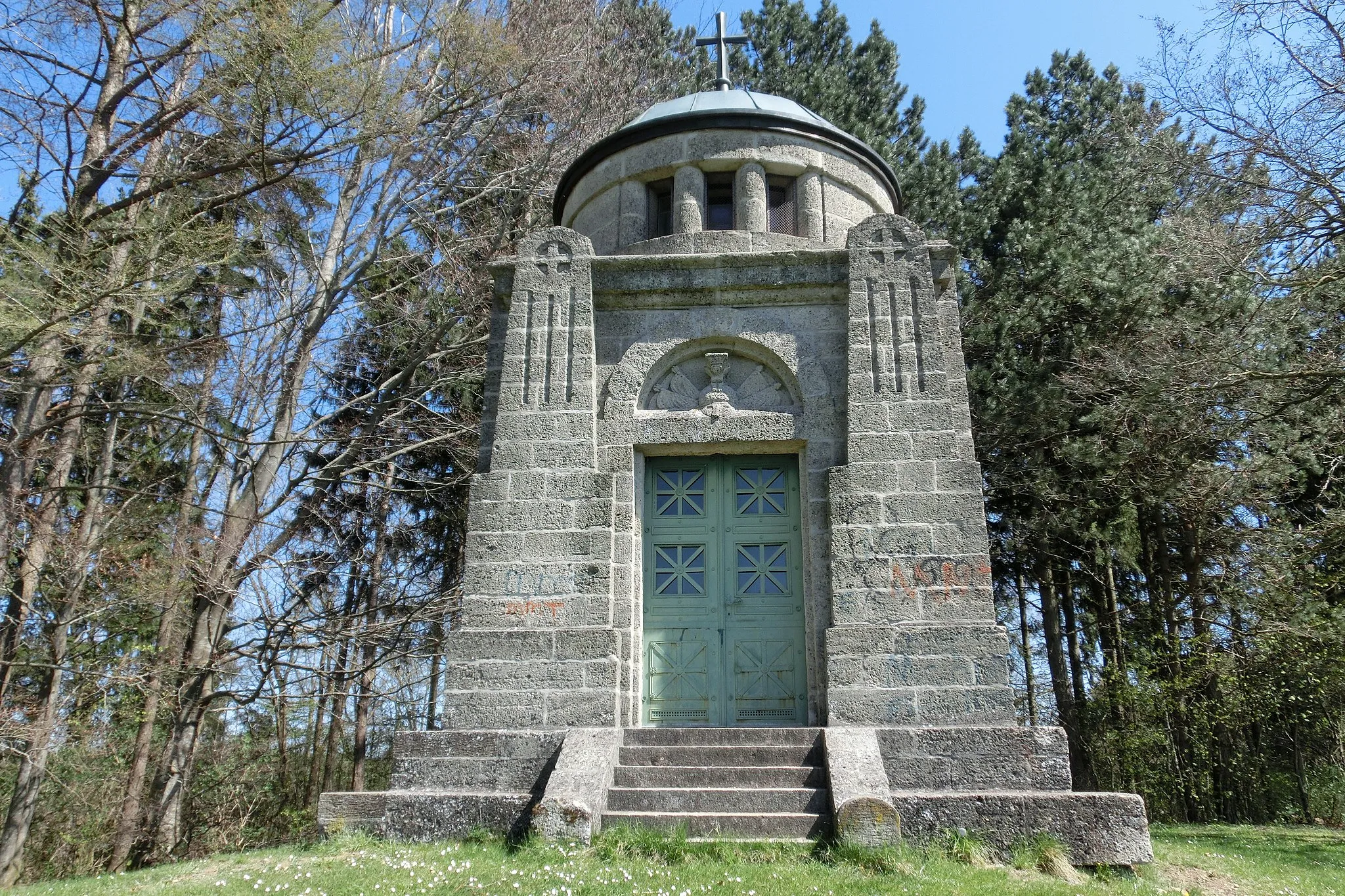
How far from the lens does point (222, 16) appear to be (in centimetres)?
947

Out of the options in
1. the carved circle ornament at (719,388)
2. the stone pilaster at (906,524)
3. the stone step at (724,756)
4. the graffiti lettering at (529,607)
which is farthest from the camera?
the carved circle ornament at (719,388)

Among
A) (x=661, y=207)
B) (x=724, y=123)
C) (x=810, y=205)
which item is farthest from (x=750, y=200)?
(x=661, y=207)

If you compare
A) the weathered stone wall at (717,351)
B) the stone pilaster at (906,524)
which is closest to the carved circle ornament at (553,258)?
the weathered stone wall at (717,351)

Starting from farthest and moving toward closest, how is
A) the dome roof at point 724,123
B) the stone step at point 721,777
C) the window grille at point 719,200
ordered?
the window grille at point 719,200 → the dome roof at point 724,123 → the stone step at point 721,777

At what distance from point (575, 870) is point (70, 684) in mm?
9489

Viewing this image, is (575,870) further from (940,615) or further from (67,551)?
(67,551)

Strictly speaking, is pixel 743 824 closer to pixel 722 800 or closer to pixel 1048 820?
pixel 722 800

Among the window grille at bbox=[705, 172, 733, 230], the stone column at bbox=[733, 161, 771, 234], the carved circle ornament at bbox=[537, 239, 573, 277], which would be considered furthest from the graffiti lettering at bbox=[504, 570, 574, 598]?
the window grille at bbox=[705, 172, 733, 230]

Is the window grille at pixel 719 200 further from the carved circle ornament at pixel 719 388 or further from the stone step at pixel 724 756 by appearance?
the stone step at pixel 724 756

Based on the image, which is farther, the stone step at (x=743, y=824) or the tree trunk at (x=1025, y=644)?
the tree trunk at (x=1025, y=644)

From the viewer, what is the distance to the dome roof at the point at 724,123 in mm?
9539

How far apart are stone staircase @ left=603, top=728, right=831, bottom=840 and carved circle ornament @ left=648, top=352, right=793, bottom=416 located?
2.67 metres

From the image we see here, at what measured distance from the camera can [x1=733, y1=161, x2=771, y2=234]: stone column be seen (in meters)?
9.23

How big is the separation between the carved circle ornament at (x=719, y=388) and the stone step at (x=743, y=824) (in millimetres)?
3334
